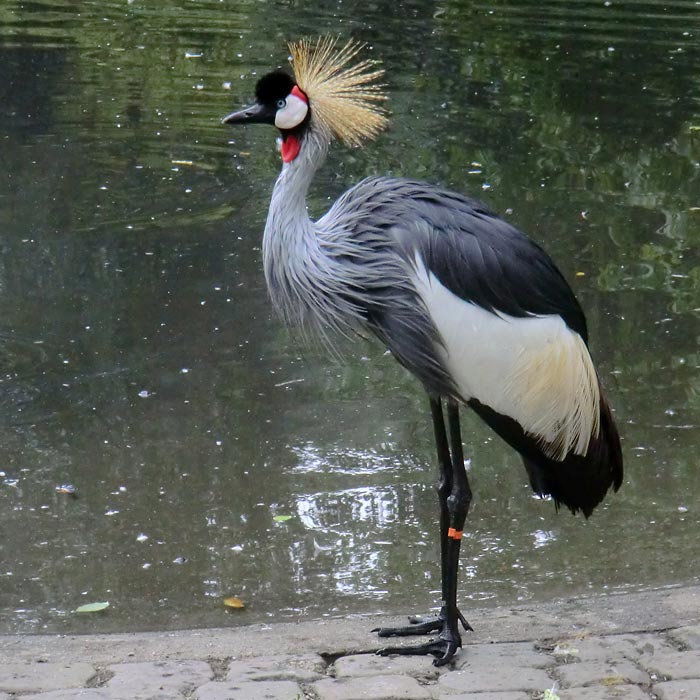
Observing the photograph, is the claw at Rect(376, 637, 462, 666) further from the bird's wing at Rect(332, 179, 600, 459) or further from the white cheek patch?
the white cheek patch

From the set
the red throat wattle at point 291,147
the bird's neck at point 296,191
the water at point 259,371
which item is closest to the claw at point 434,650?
the water at point 259,371

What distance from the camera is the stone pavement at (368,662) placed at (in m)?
3.21

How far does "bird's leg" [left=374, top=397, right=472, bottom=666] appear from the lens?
353 centimetres

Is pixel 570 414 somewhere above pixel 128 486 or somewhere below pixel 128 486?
above

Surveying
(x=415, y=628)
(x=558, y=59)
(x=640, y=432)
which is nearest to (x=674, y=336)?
(x=640, y=432)

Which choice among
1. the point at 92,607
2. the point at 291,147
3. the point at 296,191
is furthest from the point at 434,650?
the point at 291,147

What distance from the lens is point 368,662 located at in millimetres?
3422

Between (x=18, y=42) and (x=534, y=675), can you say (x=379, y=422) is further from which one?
(x=18, y=42)

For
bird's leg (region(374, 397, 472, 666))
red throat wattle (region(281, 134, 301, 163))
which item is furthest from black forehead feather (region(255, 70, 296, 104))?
bird's leg (region(374, 397, 472, 666))

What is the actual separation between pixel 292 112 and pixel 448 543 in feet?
4.52

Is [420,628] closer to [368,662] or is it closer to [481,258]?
[368,662]

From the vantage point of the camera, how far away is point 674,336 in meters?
5.87

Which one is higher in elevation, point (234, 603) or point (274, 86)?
point (274, 86)

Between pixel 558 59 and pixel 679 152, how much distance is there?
11.4ft
